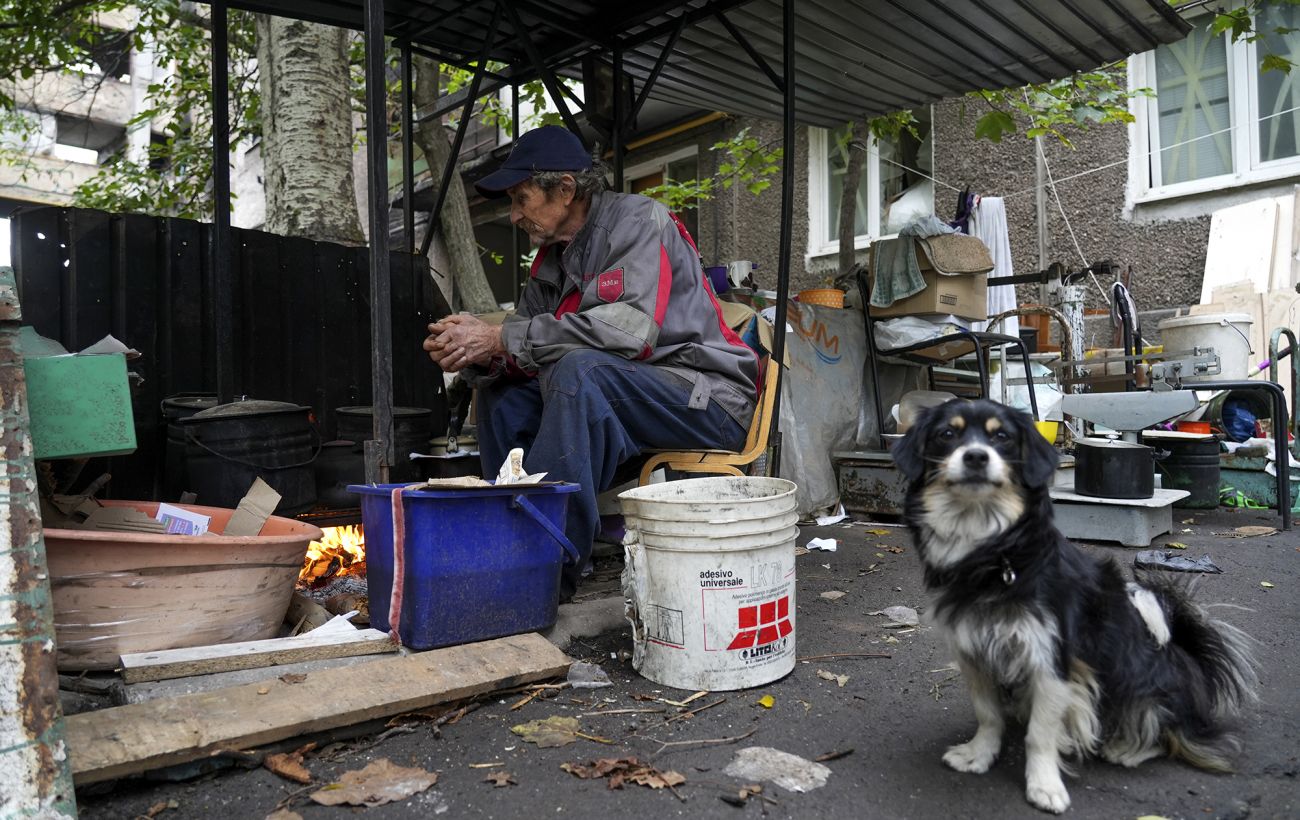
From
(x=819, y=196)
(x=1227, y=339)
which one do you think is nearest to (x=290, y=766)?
(x=1227, y=339)

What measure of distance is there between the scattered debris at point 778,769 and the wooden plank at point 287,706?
718 mm

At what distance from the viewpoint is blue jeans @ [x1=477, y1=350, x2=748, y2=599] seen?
2.84 meters

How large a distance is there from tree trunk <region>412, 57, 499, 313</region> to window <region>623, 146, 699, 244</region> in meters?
4.46

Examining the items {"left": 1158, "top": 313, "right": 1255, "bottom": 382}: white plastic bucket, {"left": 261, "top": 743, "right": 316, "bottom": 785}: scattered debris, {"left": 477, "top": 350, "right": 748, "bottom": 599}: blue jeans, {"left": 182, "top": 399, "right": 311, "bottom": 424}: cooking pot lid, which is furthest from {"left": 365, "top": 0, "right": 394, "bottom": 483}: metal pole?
{"left": 1158, "top": 313, "right": 1255, "bottom": 382}: white plastic bucket

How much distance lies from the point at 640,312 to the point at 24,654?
2089mm

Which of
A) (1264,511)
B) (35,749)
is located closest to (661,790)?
(35,749)

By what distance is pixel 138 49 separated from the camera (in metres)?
8.34

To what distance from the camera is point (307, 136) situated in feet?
20.3

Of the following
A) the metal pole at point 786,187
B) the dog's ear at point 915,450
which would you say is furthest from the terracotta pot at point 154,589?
the metal pole at point 786,187

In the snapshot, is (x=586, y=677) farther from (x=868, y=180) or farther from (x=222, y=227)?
(x=868, y=180)

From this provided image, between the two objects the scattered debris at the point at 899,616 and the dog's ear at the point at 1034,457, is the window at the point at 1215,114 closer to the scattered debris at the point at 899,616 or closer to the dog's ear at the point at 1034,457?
the scattered debris at the point at 899,616

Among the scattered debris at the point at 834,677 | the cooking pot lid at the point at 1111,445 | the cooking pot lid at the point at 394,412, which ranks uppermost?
the cooking pot lid at the point at 394,412

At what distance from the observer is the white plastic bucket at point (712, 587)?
235cm

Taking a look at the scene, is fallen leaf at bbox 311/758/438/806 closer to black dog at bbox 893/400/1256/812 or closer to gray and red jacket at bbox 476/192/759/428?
black dog at bbox 893/400/1256/812
